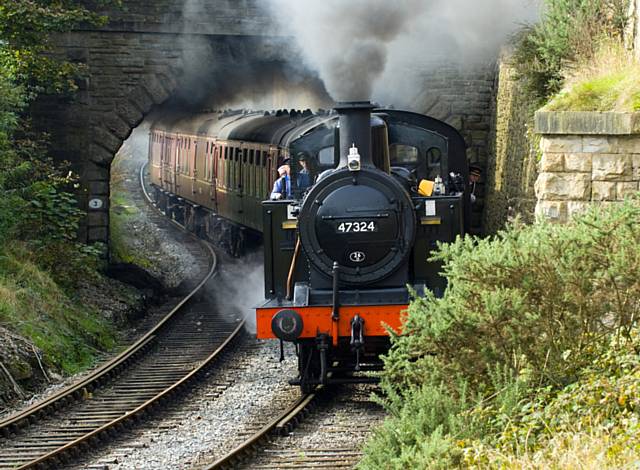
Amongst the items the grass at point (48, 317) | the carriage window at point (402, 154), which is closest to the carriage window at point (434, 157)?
the carriage window at point (402, 154)

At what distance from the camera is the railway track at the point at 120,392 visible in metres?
9.65

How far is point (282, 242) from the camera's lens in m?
10.6

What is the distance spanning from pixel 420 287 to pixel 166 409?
268cm

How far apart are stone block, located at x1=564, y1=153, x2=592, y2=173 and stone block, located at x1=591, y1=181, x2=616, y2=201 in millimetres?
134

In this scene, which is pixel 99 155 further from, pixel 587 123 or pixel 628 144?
pixel 628 144

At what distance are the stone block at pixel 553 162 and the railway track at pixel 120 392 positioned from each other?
4187 mm

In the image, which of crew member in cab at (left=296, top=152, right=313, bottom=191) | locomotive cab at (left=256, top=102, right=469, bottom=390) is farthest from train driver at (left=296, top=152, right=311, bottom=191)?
locomotive cab at (left=256, top=102, right=469, bottom=390)

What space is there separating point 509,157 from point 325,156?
6.22m

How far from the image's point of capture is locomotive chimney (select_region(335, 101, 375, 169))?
33.0 feet

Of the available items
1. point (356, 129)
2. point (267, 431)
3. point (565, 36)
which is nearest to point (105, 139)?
point (565, 36)

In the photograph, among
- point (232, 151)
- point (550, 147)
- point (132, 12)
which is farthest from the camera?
point (232, 151)

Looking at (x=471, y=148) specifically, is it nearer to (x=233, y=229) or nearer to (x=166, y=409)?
(x=233, y=229)

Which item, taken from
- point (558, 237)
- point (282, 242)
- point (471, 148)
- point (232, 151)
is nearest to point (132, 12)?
point (232, 151)

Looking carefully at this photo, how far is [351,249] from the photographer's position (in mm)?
10195
